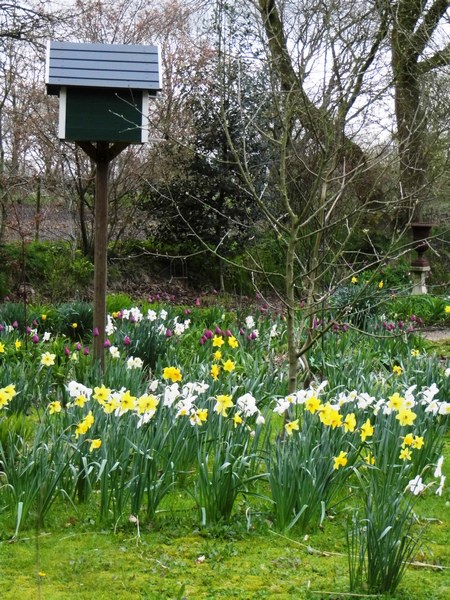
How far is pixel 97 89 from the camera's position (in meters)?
5.77

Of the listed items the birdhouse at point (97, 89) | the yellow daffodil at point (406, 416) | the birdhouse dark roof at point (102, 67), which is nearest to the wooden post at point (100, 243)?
the birdhouse at point (97, 89)

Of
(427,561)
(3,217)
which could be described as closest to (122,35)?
(3,217)

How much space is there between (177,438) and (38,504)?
2.43 ft

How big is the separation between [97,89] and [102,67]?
0.54 ft

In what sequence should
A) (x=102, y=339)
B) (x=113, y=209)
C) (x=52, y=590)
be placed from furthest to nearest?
(x=113, y=209) → (x=102, y=339) → (x=52, y=590)

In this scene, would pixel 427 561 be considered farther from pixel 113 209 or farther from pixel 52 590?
pixel 113 209

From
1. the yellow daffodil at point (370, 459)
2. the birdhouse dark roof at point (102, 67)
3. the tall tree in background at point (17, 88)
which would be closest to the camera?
the yellow daffodil at point (370, 459)

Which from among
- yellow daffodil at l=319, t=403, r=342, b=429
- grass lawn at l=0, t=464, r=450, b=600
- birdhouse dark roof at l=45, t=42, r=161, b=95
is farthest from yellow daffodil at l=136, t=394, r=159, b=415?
birdhouse dark roof at l=45, t=42, r=161, b=95

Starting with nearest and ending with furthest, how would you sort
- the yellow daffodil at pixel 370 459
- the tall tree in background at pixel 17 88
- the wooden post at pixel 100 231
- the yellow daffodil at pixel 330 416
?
the yellow daffodil at pixel 330 416
the yellow daffodil at pixel 370 459
the wooden post at pixel 100 231
the tall tree in background at pixel 17 88

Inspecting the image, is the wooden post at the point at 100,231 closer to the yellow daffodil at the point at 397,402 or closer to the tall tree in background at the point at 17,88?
the yellow daffodil at the point at 397,402

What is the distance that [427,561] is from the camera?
3.12m

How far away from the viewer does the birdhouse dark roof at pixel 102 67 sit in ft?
18.6

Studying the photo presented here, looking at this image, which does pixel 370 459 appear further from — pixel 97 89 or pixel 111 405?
pixel 97 89

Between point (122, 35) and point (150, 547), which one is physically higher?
point (122, 35)
